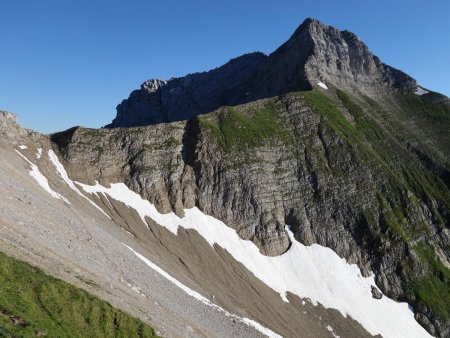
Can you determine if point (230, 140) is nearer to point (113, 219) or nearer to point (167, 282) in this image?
point (113, 219)

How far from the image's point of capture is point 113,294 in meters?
38.0

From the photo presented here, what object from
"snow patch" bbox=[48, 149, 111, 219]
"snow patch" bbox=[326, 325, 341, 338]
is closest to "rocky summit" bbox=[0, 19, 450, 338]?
"snow patch" bbox=[48, 149, 111, 219]

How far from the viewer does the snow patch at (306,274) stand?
7871 centimetres

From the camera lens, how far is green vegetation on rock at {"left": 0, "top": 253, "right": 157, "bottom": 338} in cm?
2392

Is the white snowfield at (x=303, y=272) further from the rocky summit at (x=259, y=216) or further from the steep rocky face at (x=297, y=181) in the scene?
the steep rocky face at (x=297, y=181)

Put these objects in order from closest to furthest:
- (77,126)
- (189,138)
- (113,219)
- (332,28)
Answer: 1. (113,219)
2. (77,126)
3. (189,138)
4. (332,28)

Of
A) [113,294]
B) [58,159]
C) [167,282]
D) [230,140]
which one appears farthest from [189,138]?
[113,294]

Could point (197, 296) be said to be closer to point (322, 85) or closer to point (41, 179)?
point (41, 179)

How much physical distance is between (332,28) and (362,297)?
126m

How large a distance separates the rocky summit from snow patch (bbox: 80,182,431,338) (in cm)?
28

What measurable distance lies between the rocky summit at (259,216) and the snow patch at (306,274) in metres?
0.28

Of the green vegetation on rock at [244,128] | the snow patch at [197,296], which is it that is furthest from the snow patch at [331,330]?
the green vegetation on rock at [244,128]

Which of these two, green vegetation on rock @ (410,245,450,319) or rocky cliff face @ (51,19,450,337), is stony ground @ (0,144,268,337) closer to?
rocky cliff face @ (51,19,450,337)

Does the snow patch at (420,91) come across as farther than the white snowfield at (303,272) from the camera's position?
Yes
